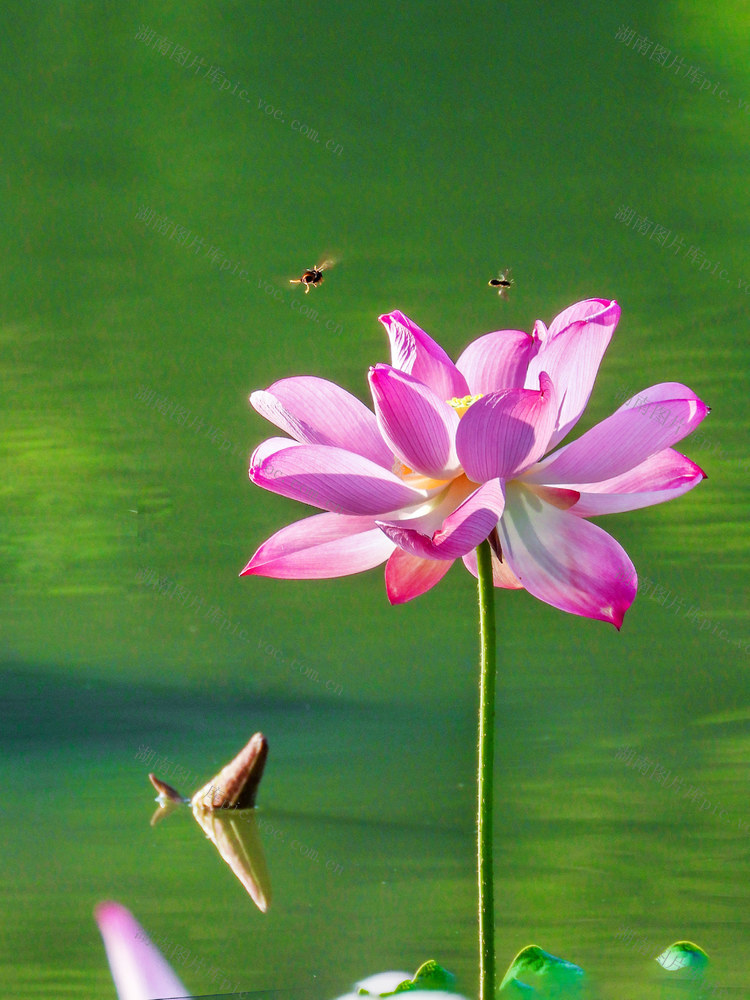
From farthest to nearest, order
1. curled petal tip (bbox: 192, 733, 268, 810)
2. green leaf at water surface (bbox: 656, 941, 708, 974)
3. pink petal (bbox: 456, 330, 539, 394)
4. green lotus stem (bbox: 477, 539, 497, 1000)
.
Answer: curled petal tip (bbox: 192, 733, 268, 810) → green leaf at water surface (bbox: 656, 941, 708, 974) → pink petal (bbox: 456, 330, 539, 394) → green lotus stem (bbox: 477, 539, 497, 1000)

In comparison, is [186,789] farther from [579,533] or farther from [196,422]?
[579,533]

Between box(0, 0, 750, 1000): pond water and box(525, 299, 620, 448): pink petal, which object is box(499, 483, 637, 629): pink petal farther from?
box(0, 0, 750, 1000): pond water

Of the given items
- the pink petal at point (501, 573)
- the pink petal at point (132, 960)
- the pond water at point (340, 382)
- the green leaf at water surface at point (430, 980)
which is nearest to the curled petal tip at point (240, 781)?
the pond water at point (340, 382)

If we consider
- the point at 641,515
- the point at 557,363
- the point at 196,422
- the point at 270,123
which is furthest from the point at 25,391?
the point at 557,363

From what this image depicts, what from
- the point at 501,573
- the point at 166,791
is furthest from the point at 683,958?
the point at 166,791

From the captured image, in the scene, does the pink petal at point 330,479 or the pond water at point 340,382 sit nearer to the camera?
the pink petal at point 330,479

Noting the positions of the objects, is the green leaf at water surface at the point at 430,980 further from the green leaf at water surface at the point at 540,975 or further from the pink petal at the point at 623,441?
the pink petal at the point at 623,441

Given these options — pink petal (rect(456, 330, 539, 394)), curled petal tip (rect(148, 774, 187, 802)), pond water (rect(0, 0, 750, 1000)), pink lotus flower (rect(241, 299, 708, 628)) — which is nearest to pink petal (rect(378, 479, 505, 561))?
pink lotus flower (rect(241, 299, 708, 628))
